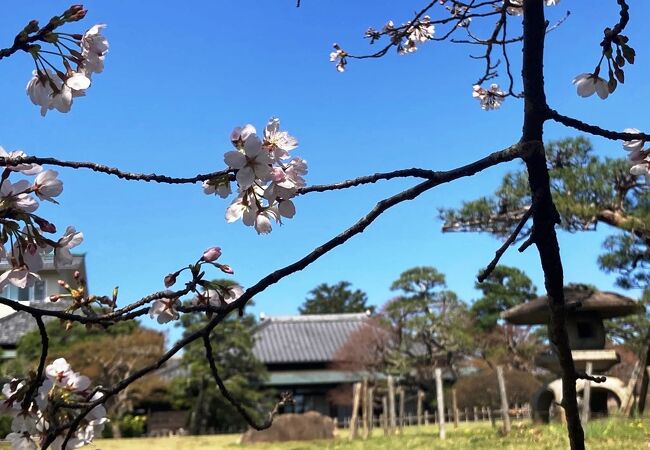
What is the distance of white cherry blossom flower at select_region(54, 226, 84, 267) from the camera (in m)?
0.96

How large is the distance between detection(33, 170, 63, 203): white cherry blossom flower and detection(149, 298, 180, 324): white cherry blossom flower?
0.24 metres

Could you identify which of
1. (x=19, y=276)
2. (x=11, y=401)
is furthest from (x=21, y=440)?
(x=19, y=276)

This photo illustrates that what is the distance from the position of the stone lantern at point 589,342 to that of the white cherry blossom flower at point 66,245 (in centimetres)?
731

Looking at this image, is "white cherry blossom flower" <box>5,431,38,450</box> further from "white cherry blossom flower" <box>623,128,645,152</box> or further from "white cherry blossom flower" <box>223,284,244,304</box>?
"white cherry blossom flower" <box>623,128,645,152</box>

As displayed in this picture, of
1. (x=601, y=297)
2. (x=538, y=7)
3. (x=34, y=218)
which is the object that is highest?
(x=601, y=297)

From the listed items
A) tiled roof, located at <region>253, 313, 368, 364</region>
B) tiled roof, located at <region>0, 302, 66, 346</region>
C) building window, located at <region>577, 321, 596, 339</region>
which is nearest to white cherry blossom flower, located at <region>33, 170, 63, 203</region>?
building window, located at <region>577, 321, 596, 339</region>

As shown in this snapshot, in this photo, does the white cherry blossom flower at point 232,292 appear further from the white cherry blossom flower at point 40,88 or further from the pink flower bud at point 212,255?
the white cherry blossom flower at point 40,88

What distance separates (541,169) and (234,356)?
16334 mm

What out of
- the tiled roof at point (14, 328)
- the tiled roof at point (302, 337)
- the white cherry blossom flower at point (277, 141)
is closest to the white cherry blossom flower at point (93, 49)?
the white cherry blossom flower at point (277, 141)

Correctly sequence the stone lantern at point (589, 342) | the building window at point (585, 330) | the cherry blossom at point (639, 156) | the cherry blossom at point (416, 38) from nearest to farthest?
the cherry blossom at point (639, 156) → the cherry blossom at point (416, 38) → the stone lantern at point (589, 342) → the building window at point (585, 330)

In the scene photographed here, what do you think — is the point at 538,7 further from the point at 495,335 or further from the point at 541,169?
the point at 495,335

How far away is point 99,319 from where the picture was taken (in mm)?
866

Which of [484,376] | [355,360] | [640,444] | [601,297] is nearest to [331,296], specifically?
[355,360]

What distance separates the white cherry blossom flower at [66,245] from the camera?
0.96m
